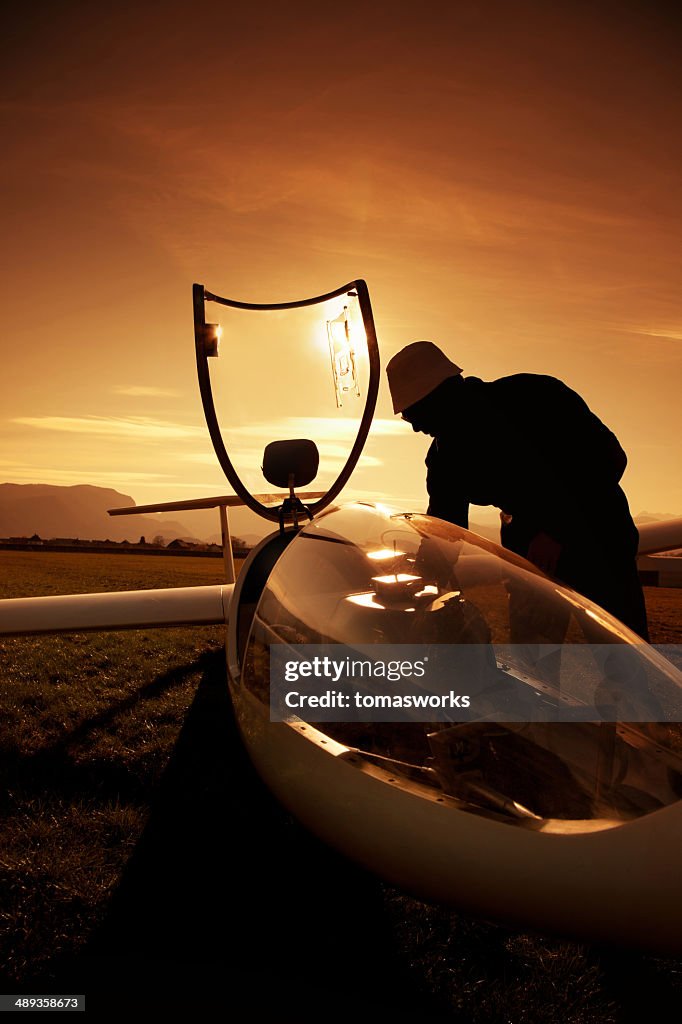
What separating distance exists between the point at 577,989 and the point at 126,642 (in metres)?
6.21

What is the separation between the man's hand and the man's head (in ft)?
3.13

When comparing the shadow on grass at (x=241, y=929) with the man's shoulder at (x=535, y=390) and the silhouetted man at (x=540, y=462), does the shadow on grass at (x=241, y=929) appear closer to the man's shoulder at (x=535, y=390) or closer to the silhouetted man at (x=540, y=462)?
the silhouetted man at (x=540, y=462)

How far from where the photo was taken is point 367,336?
4.09 meters

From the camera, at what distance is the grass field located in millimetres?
1882

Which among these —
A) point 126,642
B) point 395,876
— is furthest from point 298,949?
point 126,642

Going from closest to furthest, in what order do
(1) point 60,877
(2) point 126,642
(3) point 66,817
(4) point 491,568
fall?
(4) point 491,568, (1) point 60,877, (3) point 66,817, (2) point 126,642

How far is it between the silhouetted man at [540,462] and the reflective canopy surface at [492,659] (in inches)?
44.9

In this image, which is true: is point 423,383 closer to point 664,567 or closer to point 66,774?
point 66,774

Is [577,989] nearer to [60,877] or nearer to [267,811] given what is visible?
[267,811]

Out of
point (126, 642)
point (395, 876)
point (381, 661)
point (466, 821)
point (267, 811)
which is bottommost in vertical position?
point (126, 642)

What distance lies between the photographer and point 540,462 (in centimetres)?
346

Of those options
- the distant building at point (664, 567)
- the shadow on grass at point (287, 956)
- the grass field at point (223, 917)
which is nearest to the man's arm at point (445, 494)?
the grass field at point (223, 917)

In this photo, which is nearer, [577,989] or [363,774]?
[363,774]

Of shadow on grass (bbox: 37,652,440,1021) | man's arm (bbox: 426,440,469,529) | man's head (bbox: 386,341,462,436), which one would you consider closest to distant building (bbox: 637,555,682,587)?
man's arm (bbox: 426,440,469,529)
